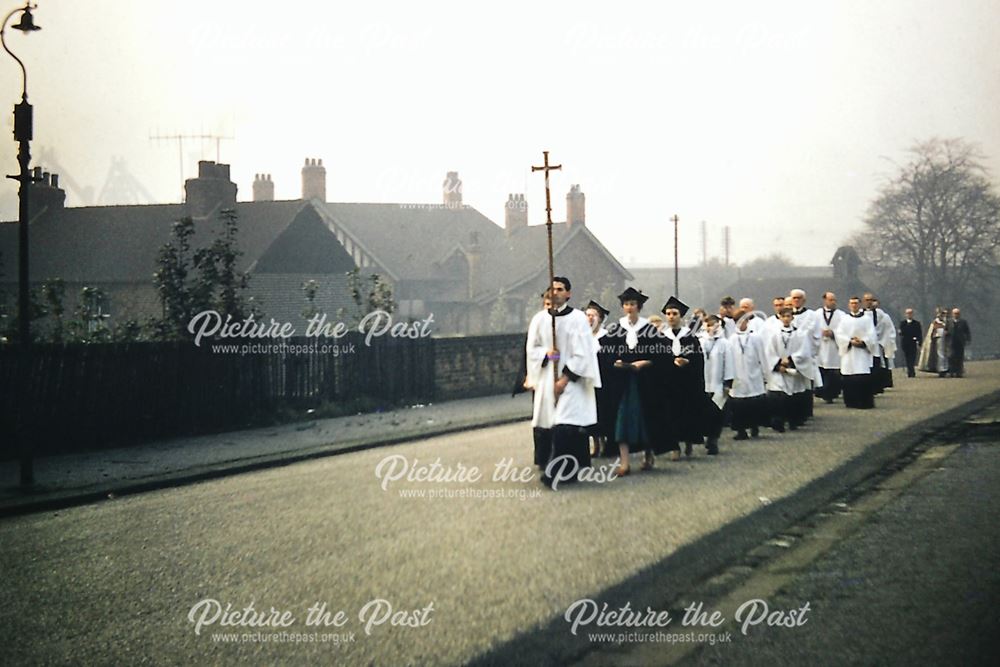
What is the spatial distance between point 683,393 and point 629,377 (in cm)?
123

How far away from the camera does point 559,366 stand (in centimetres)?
1145

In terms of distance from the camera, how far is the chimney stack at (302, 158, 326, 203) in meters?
59.8

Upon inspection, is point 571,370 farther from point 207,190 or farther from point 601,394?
point 207,190

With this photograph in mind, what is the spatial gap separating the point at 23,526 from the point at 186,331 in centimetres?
953

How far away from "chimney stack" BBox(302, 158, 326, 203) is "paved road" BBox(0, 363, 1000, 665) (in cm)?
4846

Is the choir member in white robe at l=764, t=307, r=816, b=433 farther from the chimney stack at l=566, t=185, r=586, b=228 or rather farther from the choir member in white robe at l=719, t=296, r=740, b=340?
the chimney stack at l=566, t=185, r=586, b=228

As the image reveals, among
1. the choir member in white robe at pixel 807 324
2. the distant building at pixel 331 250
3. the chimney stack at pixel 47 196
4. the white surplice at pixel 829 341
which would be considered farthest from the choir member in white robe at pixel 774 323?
the chimney stack at pixel 47 196

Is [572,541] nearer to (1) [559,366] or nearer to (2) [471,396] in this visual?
(1) [559,366]

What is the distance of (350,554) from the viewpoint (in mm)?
7652

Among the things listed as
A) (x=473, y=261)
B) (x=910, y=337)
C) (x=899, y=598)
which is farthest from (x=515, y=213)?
(x=899, y=598)

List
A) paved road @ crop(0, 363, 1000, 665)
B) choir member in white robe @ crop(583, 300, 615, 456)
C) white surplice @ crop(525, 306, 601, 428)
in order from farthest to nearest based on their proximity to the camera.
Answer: choir member in white robe @ crop(583, 300, 615, 456) → white surplice @ crop(525, 306, 601, 428) → paved road @ crop(0, 363, 1000, 665)

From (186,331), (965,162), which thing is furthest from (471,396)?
(965,162)

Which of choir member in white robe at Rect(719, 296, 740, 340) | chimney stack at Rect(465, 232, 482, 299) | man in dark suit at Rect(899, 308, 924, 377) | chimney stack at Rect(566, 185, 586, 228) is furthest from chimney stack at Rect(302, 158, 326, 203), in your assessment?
choir member in white robe at Rect(719, 296, 740, 340)

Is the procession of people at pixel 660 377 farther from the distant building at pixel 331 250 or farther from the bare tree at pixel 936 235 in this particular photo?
the bare tree at pixel 936 235
